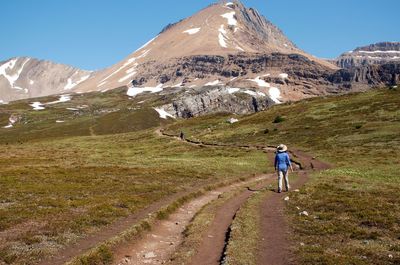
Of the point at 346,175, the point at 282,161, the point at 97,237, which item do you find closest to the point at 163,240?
the point at 97,237

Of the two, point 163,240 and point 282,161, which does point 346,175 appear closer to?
point 282,161

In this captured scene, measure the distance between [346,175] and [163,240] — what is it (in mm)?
27878

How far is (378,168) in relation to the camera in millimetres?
→ 49219

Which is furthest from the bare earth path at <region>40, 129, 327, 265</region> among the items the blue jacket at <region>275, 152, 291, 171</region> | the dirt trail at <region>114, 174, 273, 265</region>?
the blue jacket at <region>275, 152, 291, 171</region>

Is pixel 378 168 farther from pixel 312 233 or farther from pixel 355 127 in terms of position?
pixel 355 127

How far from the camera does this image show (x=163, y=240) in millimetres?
23125

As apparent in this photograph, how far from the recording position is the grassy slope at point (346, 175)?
741 inches

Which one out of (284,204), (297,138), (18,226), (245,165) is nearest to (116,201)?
(18,226)

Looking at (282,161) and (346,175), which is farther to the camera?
(346,175)

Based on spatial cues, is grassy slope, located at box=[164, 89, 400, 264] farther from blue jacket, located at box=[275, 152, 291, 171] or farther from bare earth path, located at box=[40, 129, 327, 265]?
blue jacket, located at box=[275, 152, 291, 171]

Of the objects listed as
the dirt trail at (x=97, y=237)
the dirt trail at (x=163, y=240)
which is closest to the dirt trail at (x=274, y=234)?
the dirt trail at (x=163, y=240)

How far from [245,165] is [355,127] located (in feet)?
131

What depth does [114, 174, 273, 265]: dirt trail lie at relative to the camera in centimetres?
1955

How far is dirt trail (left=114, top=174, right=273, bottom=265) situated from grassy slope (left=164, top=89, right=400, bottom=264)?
174 inches
